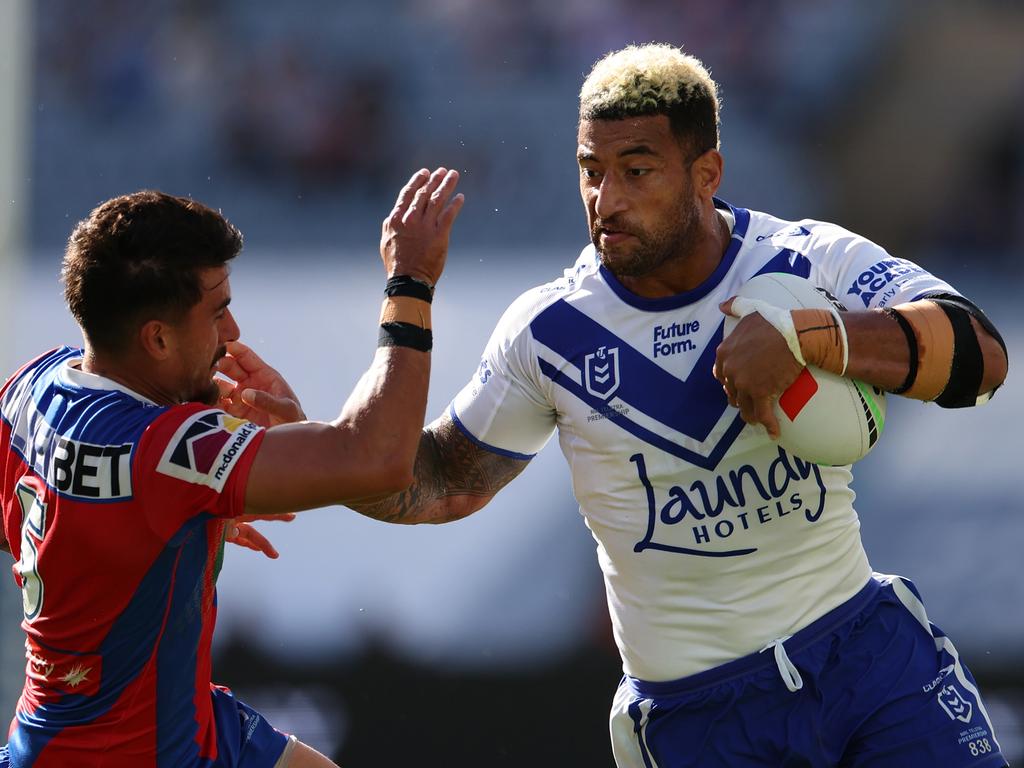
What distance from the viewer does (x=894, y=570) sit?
711cm

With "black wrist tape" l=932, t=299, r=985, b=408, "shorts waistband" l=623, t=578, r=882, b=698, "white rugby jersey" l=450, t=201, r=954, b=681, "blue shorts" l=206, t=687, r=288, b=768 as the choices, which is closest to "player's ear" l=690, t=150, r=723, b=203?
"white rugby jersey" l=450, t=201, r=954, b=681

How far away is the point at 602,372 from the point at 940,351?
773mm

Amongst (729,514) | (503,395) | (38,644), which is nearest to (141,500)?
(38,644)

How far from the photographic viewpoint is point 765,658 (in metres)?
3.08

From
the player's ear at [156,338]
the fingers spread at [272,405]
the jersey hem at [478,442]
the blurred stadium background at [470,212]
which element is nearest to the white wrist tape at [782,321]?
the jersey hem at [478,442]

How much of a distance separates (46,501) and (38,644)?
310 millimetres

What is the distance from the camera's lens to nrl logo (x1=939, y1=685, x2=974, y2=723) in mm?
3030

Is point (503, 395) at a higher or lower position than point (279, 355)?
higher

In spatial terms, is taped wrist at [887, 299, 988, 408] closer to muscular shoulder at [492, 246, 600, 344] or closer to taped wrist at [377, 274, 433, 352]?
muscular shoulder at [492, 246, 600, 344]

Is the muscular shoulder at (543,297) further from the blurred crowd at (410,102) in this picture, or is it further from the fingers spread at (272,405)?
the blurred crowd at (410,102)

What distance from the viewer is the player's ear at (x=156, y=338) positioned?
2.62 metres

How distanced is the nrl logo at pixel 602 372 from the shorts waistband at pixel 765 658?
2.25 ft

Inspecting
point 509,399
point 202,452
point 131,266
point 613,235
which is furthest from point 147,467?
point 613,235

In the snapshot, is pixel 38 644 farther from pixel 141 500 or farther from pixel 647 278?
pixel 647 278
